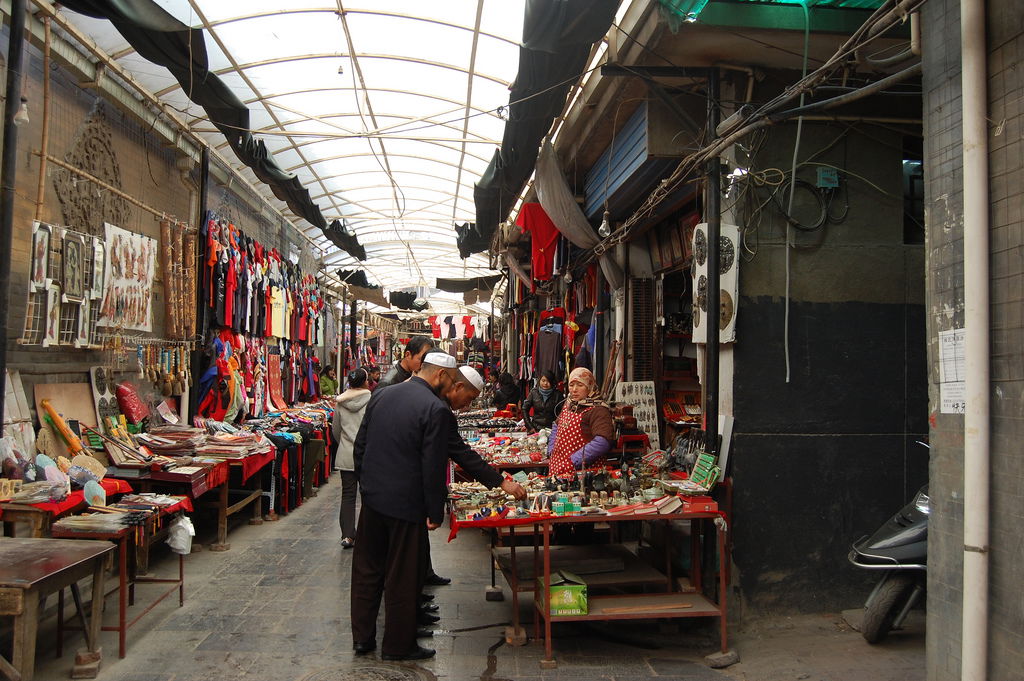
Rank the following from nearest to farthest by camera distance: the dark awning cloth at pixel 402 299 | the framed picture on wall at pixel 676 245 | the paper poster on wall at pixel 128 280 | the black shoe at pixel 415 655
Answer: the black shoe at pixel 415 655, the paper poster on wall at pixel 128 280, the framed picture on wall at pixel 676 245, the dark awning cloth at pixel 402 299

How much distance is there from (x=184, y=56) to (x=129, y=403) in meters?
3.35

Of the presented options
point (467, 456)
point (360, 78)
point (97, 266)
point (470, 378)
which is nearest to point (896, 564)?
point (467, 456)

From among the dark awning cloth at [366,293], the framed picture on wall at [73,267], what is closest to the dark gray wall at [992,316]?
the framed picture on wall at [73,267]

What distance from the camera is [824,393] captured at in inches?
201

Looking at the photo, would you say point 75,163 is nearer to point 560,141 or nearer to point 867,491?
point 560,141

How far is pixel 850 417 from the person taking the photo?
16.8 feet

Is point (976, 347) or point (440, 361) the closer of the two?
point (976, 347)

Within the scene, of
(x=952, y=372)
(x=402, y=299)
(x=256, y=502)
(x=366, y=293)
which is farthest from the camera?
(x=402, y=299)

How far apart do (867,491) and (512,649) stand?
8.68ft

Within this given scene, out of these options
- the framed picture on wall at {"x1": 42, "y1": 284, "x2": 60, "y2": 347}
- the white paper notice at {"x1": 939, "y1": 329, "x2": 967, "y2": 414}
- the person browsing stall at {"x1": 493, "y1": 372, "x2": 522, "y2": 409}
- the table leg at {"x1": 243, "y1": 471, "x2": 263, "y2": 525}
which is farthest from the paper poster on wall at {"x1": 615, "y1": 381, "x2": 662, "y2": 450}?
the person browsing stall at {"x1": 493, "y1": 372, "x2": 522, "y2": 409}

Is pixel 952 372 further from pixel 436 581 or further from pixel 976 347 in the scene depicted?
pixel 436 581

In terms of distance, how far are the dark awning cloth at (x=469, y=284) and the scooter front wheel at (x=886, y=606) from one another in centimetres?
1347

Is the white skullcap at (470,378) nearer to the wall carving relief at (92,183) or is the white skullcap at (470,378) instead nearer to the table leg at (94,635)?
the table leg at (94,635)

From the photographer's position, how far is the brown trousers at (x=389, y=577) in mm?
4395
